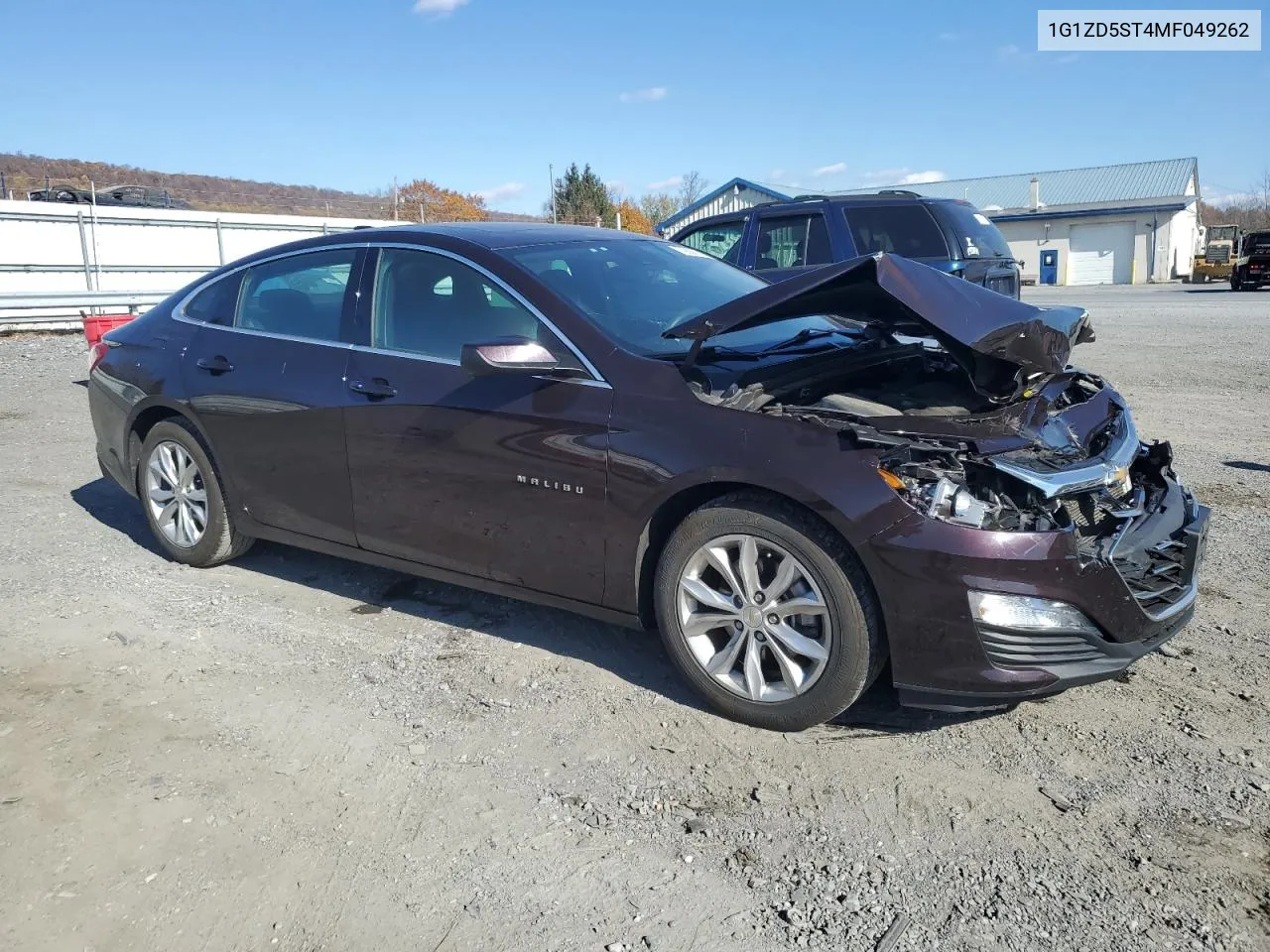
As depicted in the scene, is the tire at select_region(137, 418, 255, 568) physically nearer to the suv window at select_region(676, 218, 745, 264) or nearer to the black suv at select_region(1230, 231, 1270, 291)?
the suv window at select_region(676, 218, 745, 264)

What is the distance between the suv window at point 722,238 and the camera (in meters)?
11.2

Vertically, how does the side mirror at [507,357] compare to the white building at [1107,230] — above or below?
below

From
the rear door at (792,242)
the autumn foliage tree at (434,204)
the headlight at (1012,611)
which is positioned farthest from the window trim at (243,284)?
the autumn foliage tree at (434,204)

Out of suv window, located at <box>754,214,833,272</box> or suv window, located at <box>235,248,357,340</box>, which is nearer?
suv window, located at <box>235,248,357,340</box>

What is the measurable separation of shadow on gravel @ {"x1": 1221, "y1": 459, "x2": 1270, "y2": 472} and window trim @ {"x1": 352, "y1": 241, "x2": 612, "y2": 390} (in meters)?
4.96

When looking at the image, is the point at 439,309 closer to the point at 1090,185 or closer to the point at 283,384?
the point at 283,384

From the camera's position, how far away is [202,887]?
276 cm

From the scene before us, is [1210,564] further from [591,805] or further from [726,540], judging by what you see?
[591,805]

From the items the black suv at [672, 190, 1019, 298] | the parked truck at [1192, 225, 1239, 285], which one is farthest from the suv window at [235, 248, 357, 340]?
the parked truck at [1192, 225, 1239, 285]

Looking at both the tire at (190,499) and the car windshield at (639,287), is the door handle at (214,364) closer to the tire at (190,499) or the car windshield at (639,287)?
the tire at (190,499)

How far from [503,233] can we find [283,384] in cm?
124

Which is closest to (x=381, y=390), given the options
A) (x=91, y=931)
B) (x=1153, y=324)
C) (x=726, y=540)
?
(x=726, y=540)

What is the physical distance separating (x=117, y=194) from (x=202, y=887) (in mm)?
35709

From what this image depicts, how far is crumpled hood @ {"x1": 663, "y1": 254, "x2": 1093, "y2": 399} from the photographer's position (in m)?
3.49
